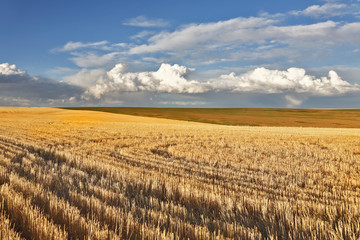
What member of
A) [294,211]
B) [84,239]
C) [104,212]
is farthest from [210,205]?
[84,239]

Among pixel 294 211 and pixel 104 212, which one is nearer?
pixel 104 212

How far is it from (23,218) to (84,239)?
1.11m

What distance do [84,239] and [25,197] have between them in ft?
6.94

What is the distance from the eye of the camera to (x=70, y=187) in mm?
5277

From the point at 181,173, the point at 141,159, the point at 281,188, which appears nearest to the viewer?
the point at 281,188

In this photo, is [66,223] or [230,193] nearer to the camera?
[66,223]

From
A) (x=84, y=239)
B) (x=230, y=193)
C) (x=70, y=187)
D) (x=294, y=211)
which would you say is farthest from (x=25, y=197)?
(x=294, y=211)

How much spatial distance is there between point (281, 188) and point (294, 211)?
6.22 ft

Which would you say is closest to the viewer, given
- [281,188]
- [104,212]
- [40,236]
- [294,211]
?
[40,236]

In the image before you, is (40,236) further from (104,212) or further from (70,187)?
(70,187)

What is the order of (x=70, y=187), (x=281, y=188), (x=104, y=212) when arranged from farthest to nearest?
1. (x=281, y=188)
2. (x=70, y=187)
3. (x=104, y=212)

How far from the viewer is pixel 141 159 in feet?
33.8

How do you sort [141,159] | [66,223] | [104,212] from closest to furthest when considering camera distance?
[66,223]
[104,212]
[141,159]

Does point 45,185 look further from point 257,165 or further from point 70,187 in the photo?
point 257,165
